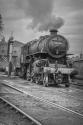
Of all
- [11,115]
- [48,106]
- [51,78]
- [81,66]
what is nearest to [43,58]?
[51,78]

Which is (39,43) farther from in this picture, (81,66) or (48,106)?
(48,106)

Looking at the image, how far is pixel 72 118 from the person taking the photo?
5.21 meters

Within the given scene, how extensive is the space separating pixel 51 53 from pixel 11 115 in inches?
354

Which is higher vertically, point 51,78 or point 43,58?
point 43,58

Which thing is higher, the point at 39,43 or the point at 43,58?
the point at 39,43

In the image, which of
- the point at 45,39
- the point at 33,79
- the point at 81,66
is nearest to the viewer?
the point at 45,39

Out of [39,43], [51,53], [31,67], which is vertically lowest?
[31,67]


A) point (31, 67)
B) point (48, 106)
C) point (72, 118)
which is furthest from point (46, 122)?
point (31, 67)

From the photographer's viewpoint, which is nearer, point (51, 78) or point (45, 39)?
point (51, 78)

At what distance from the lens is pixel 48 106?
6660mm

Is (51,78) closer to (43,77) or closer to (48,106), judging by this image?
(43,77)

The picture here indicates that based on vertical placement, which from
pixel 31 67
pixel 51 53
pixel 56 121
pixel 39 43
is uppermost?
pixel 39 43

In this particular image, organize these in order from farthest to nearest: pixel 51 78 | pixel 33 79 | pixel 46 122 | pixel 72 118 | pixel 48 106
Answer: pixel 33 79, pixel 51 78, pixel 48 106, pixel 72 118, pixel 46 122

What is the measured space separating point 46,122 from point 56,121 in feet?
1.00
